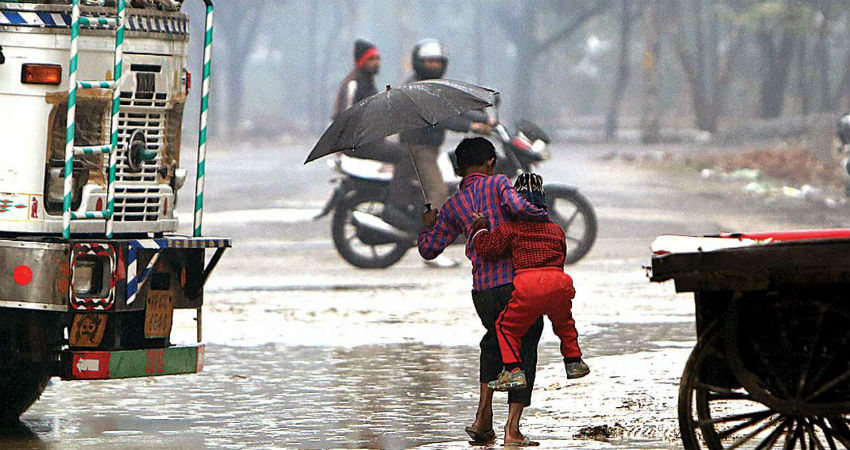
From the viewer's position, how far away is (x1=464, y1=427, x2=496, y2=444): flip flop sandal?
802 cm

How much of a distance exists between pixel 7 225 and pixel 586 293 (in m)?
7.99

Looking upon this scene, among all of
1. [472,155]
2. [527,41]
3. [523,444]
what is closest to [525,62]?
[527,41]

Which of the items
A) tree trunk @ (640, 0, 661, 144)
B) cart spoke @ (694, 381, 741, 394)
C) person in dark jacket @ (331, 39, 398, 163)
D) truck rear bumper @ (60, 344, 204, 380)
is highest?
tree trunk @ (640, 0, 661, 144)

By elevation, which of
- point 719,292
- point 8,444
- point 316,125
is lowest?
Answer: point 8,444

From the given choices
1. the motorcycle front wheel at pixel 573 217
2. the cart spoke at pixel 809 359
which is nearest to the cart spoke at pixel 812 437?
the cart spoke at pixel 809 359

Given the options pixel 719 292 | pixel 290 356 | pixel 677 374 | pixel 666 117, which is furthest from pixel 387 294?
pixel 666 117

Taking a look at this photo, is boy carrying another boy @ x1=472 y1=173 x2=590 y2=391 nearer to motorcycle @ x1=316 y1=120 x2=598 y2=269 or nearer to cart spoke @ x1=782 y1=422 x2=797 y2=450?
cart spoke @ x1=782 y1=422 x2=797 y2=450

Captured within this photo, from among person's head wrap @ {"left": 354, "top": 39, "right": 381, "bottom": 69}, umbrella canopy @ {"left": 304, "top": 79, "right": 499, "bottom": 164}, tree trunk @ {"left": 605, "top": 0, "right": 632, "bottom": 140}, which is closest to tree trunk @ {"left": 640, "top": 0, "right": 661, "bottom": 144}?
tree trunk @ {"left": 605, "top": 0, "right": 632, "bottom": 140}

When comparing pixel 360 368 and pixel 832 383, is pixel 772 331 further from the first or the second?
pixel 360 368

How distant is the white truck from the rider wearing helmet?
8240mm

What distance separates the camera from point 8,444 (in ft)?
26.8

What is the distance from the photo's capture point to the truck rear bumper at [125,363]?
26.5ft

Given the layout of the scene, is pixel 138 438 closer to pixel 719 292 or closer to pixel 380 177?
pixel 719 292

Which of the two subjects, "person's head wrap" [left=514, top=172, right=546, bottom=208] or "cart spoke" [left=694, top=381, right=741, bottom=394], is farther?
"person's head wrap" [left=514, top=172, right=546, bottom=208]
